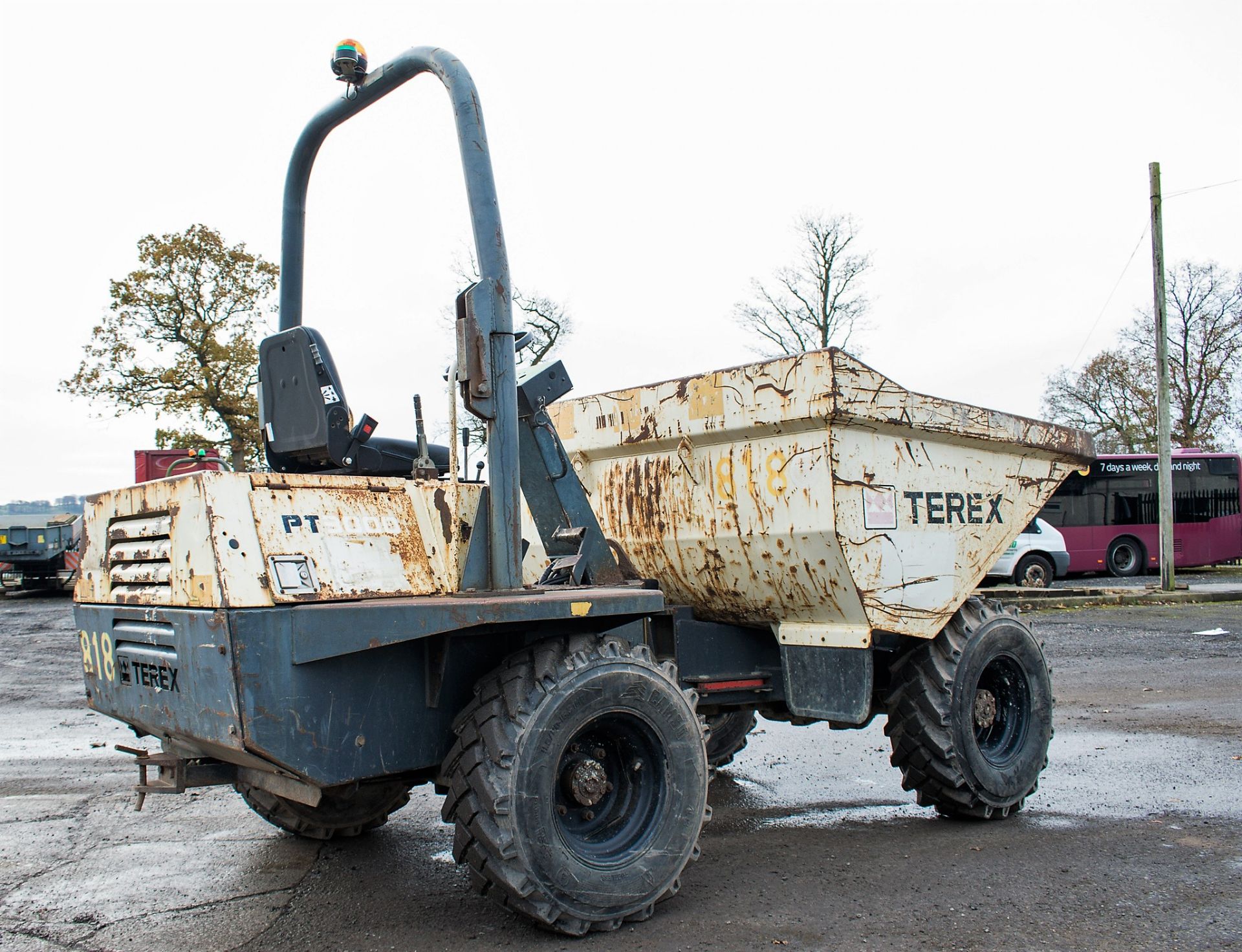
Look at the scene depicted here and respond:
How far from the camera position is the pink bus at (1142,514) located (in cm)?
2483

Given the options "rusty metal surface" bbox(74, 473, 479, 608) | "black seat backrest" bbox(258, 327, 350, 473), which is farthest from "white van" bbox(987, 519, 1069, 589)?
"black seat backrest" bbox(258, 327, 350, 473)

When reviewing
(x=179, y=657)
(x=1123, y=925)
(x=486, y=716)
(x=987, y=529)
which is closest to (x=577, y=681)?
(x=486, y=716)

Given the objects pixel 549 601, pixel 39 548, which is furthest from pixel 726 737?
pixel 39 548

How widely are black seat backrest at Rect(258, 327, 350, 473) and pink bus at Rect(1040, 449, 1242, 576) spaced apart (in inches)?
901

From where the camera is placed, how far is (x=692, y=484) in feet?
16.9

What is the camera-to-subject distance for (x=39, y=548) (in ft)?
78.4

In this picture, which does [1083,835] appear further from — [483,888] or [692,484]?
[483,888]

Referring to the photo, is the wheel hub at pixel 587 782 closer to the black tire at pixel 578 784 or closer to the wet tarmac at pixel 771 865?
the black tire at pixel 578 784

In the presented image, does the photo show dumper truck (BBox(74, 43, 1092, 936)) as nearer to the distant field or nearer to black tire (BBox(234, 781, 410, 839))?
black tire (BBox(234, 781, 410, 839))

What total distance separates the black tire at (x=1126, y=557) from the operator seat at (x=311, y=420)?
24349 mm

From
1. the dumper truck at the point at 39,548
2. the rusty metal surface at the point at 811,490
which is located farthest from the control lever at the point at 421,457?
the dumper truck at the point at 39,548

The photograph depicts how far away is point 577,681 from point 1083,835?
268 centimetres

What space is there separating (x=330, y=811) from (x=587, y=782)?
1.65 m

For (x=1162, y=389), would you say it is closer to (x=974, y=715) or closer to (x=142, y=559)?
(x=974, y=715)
